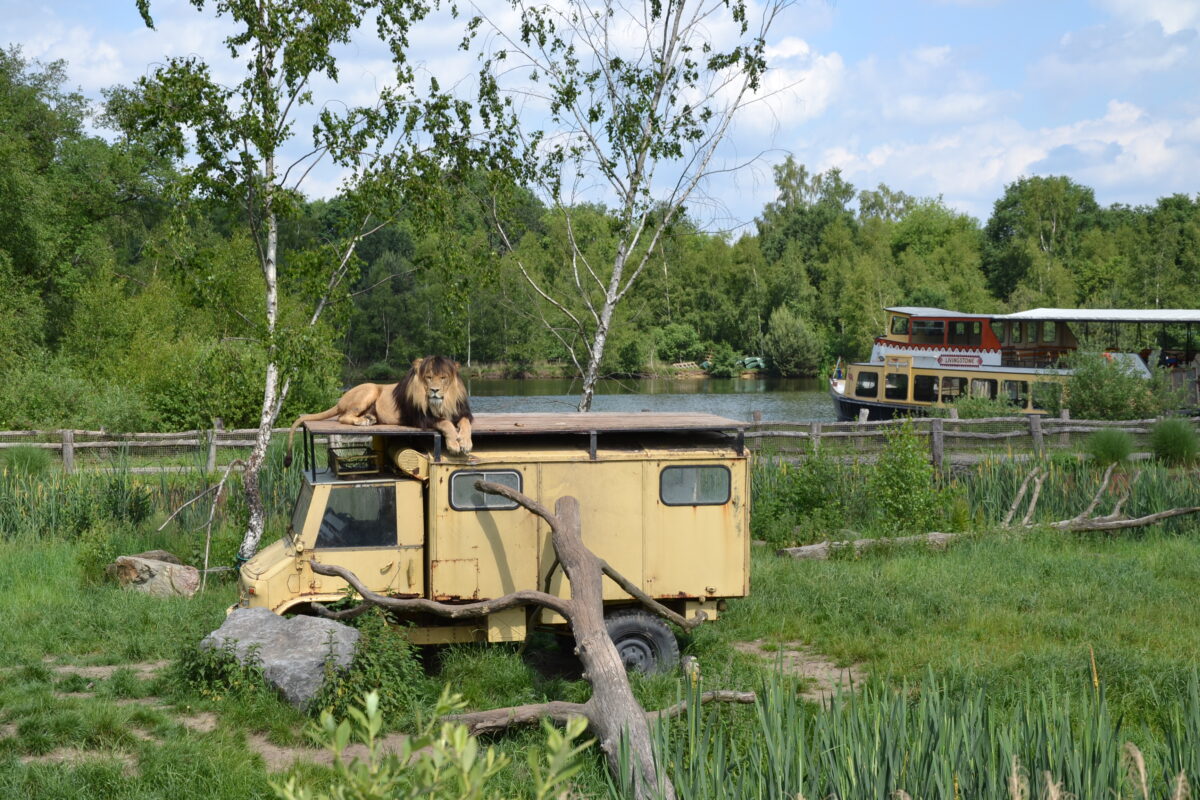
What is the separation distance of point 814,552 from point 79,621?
339 inches

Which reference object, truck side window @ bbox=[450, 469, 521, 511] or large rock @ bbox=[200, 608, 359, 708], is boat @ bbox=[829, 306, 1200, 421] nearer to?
truck side window @ bbox=[450, 469, 521, 511]

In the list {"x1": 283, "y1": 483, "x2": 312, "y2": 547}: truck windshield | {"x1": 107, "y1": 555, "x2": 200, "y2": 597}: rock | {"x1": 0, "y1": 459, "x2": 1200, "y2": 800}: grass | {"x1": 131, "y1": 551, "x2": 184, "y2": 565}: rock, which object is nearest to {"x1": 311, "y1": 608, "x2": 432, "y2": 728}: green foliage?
{"x1": 0, "y1": 459, "x2": 1200, "y2": 800}: grass

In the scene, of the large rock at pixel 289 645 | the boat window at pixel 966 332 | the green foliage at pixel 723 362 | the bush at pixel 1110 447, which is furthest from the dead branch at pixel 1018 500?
the green foliage at pixel 723 362

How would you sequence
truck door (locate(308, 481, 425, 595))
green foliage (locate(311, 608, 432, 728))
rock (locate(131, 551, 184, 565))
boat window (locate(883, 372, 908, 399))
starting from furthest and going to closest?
boat window (locate(883, 372, 908, 399)), rock (locate(131, 551, 184, 565)), truck door (locate(308, 481, 425, 595)), green foliage (locate(311, 608, 432, 728))

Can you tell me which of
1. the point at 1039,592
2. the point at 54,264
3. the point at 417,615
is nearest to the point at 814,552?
the point at 1039,592

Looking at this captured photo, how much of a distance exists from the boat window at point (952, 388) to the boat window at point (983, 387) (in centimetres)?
59

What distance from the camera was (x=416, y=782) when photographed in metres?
2.49

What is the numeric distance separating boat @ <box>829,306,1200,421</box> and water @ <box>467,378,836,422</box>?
369cm

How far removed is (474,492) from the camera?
852 cm

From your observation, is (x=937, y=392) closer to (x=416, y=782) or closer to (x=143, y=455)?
(x=143, y=455)

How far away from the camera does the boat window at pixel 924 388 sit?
111ft

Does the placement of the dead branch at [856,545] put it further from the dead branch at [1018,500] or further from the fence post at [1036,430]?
the fence post at [1036,430]

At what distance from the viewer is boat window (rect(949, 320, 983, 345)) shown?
3381 cm

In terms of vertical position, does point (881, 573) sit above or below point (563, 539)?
below
